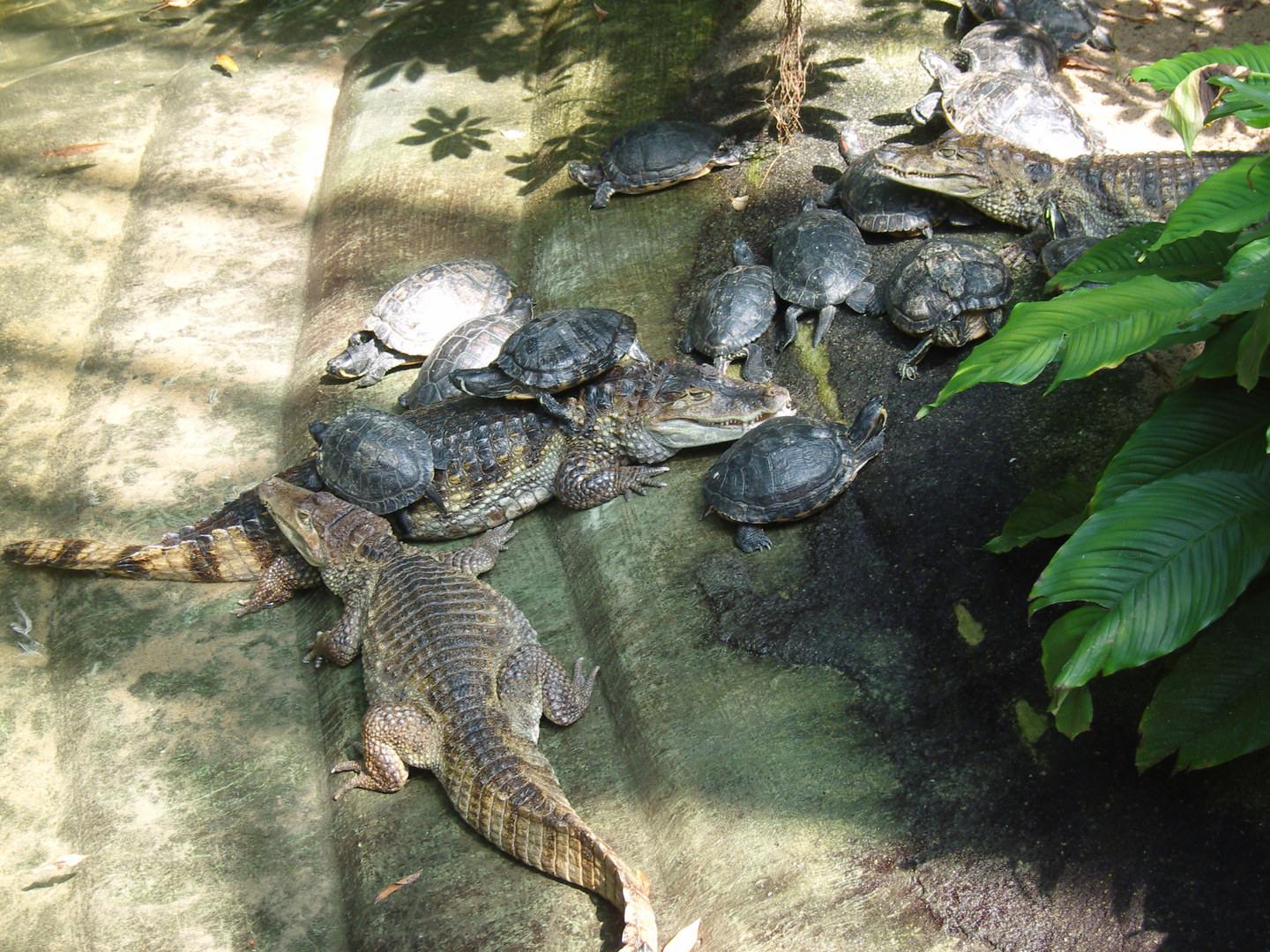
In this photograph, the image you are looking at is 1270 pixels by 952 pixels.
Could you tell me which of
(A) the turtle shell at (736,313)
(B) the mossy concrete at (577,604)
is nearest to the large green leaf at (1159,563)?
(B) the mossy concrete at (577,604)

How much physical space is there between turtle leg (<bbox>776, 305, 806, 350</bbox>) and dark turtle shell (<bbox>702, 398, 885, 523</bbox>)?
2.83ft

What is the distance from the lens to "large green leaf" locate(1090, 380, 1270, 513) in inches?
97.5

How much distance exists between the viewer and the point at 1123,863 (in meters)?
2.45

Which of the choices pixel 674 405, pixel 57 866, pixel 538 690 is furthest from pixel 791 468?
pixel 57 866

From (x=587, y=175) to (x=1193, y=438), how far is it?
4468mm

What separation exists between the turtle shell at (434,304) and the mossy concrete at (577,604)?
418 mm

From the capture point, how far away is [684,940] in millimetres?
2822

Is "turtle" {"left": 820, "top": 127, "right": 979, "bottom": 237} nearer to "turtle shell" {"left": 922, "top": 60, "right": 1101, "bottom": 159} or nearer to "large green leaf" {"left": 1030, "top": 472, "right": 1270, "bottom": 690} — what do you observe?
"turtle shell" {"left": 922, "top": 60, "right": 1101, "bottom": 159}

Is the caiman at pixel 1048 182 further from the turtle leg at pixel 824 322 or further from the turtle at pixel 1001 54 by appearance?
the turtle at pixel 1001 54

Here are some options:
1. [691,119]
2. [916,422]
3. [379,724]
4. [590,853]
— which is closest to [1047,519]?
[916,422]

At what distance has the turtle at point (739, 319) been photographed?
15.1 ft

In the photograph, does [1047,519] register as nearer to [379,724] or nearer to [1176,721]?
[1176,721]

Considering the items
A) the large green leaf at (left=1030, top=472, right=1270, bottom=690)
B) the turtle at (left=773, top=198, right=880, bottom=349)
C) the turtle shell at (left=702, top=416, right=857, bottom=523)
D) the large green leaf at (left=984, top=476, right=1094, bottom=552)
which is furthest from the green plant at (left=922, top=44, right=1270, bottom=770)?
the turtle at (left=773, top=198, right=880, bottom=349)

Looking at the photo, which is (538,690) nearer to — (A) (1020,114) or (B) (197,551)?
(B) (197,551)
